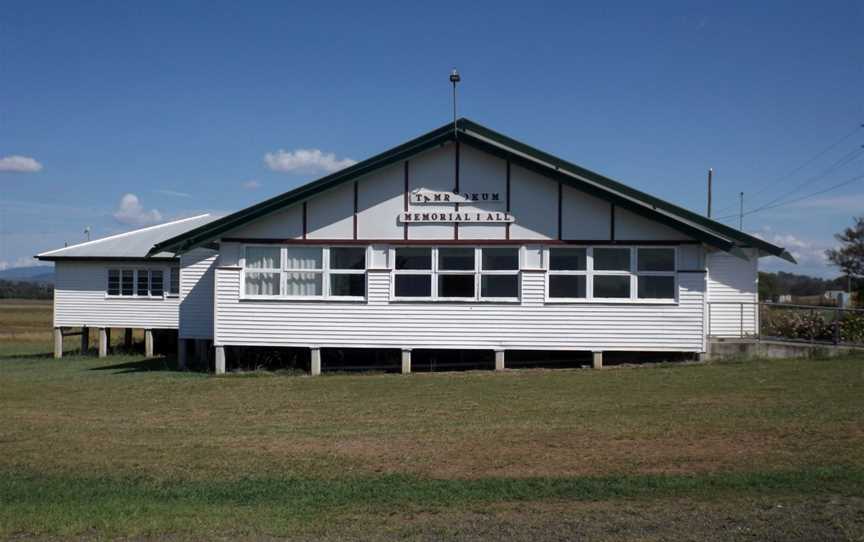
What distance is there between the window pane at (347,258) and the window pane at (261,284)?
4.94ft

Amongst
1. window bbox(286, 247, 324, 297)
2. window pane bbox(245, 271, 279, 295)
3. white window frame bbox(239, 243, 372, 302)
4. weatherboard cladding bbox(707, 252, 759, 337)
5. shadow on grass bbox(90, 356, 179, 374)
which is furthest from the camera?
shadow on grass bbox(90, 356, 179, 374)

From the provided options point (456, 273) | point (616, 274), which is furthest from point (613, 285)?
point (456, 273)

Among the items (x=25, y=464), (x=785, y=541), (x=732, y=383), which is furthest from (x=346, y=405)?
(x=785, y=541)

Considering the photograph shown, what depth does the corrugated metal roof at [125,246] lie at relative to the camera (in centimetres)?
3095

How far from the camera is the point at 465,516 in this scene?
802 centimetres

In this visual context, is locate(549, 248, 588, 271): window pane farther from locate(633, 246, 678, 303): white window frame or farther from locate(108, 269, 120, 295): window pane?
locate(108, 269, 120, 295): window pane

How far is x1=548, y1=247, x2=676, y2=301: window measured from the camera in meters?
20.7

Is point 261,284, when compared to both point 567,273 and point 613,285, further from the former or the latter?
point 613,285

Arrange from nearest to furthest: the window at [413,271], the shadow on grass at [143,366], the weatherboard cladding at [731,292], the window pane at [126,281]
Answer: the window at [413,271], the weatherboard cladding at [731,292], the shadow on grass at [143,366], the window pane at [126,281]

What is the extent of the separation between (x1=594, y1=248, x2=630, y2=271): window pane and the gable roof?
1080mm

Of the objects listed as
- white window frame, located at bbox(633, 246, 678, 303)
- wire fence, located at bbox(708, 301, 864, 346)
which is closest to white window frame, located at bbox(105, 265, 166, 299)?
white window frame, located at bbox(633, 246, 678, 303)

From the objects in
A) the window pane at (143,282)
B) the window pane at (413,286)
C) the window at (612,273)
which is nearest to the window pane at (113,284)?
the window pane at (143,282)

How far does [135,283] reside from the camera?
102 ft

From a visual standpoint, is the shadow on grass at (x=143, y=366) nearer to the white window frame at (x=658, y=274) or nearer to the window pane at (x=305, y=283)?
the window pane at (x=305, y=283)
